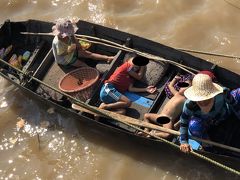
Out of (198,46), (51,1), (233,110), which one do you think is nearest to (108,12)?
(51,1)

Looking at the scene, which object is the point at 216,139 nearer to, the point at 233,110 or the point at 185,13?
the point at 233,110

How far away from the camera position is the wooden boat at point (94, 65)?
8.00 meters

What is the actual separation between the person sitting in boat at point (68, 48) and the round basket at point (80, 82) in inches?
11.4

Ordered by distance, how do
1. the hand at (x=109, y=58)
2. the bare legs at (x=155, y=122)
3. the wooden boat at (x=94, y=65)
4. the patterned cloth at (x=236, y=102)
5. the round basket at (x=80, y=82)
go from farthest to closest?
the hand at (x=109, y=58) < the round basket at (x=80, y=82) < the wooden boat at (x=94, y=65) < the bare legs at (x=155, y=122) < the patterned cloth at (x=236, y=102)

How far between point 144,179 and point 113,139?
1.10 meters

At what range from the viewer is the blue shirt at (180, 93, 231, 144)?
22.4ft

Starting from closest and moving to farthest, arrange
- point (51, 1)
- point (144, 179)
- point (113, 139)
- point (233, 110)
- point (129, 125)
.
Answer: point (233, 110) < point (129, 125) < point (144, 179) < point (113, 139) < point (51, 1)

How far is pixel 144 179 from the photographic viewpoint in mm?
8258

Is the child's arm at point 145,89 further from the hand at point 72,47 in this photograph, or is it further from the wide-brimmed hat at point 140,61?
the hand at point 72,47

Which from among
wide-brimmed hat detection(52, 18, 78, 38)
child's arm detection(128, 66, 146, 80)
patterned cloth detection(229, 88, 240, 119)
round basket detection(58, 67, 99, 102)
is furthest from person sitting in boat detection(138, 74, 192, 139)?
wide-brimmed hat detection(52, 18, 78, 38)

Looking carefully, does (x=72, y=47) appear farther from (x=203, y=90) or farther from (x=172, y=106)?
(x=203, y=90)

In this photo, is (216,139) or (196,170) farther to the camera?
(196,170)

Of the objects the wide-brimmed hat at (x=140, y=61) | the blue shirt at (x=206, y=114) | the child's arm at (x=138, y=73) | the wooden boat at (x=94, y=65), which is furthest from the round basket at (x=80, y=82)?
the blue shirt at (x=206, y=114)

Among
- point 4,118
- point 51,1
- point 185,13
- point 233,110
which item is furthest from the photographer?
point 51,1
